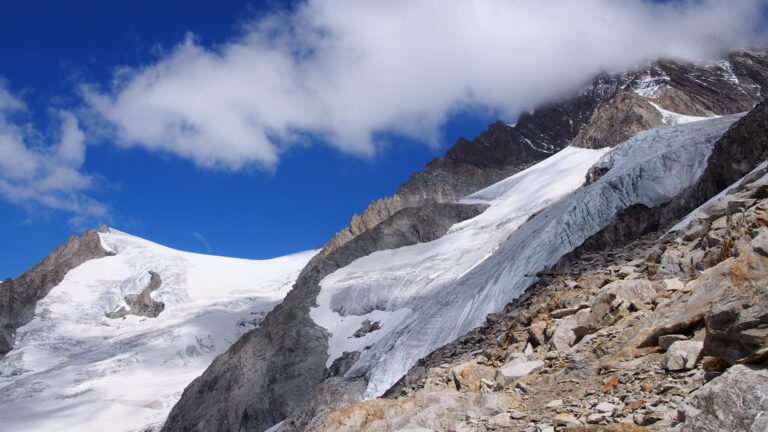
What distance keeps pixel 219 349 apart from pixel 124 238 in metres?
65.5

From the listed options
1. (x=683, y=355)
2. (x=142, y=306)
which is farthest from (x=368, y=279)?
(x=142, y=306)

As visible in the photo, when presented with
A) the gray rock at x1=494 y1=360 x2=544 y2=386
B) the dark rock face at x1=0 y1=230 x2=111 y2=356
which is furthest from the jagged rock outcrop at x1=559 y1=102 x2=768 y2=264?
the dark rock face at x1=0 y1=230 x2=111 y2=356

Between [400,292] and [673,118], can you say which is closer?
[400,292]

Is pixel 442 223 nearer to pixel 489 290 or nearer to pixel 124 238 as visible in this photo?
pixel 489 290

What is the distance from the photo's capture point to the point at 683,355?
8.02 metres

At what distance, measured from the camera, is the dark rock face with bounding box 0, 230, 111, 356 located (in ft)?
375

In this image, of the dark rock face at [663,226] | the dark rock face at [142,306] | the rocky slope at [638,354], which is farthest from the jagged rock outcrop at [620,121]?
the dark rock face at [142,306]

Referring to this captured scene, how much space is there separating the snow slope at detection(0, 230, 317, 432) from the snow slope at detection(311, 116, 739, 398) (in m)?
30.8

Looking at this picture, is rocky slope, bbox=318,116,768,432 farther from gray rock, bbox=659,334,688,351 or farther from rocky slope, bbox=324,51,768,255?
rocky slope, bbox=324,51,768,255

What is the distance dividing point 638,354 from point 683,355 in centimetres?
150

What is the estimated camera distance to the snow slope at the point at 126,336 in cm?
7975

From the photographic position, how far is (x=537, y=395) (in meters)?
9.99

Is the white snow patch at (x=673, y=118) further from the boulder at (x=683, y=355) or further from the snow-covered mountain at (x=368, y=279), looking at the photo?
the boulder at (x=683, y=355)

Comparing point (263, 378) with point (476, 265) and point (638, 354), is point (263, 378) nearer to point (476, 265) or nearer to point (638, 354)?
point (476, 265)
